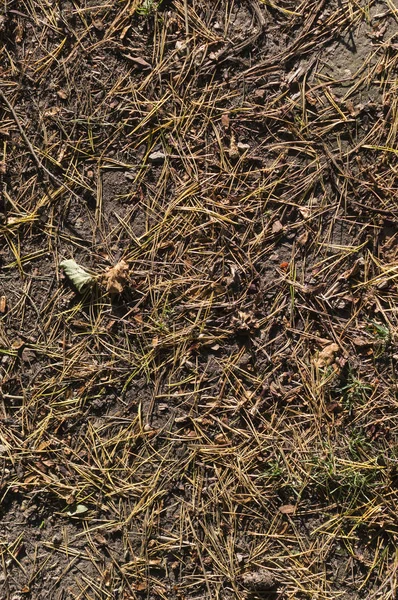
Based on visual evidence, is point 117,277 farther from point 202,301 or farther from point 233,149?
point 233,149

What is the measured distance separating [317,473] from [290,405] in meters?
0.30

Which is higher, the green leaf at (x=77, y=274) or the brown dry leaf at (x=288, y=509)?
the green leaf at (x=77, y=274)

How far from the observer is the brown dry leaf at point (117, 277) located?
2.48 metres

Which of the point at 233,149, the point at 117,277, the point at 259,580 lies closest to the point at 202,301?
the point at 117,277

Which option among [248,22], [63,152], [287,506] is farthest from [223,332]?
[248,22]

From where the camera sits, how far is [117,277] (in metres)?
2.48

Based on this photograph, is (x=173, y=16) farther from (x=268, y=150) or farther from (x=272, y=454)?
(x=272, y=454)

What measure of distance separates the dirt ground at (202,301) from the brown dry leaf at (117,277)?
2 cm

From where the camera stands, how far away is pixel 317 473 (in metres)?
Result: 2.48

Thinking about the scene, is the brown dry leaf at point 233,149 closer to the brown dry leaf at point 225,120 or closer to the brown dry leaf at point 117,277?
the brown dry leaf at point 225,120

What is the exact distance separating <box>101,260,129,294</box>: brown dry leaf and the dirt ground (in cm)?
2

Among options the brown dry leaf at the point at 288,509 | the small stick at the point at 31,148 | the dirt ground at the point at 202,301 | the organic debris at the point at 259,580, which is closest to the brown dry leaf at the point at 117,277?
the dirt ground at the point at 202,301

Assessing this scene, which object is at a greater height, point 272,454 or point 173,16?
point 173,16

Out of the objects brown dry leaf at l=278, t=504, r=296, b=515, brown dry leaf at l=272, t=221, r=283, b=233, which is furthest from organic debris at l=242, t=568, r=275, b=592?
brown dry leaf at l=272, t=221, r=283, b=233
